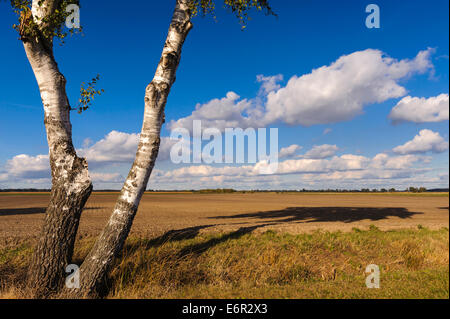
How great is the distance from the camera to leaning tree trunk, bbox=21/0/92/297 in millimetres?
7109

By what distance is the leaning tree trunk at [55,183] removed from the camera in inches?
280

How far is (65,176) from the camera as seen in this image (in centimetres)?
716

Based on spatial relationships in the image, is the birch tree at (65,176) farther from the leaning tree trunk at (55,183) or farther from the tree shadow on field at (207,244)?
the tree shadow on field at (207,244)

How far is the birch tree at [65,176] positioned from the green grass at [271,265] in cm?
94

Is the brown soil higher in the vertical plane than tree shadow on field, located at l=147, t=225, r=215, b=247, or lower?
lower

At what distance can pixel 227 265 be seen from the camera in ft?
35.0

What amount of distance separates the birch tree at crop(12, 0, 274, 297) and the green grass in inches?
37.0

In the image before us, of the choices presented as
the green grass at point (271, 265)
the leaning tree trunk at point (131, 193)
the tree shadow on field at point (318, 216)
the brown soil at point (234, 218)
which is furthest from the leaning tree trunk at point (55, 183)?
the tree shadow on field at point (318, 216)

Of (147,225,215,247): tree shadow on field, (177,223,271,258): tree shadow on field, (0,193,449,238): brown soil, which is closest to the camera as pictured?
(177,223,271,258): tree shadow on field

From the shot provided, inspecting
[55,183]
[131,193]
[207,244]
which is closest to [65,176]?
[55,183]

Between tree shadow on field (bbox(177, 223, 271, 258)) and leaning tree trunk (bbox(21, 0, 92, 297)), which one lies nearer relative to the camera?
leaning tree trunk (bbox(21, 0, 92, 297))

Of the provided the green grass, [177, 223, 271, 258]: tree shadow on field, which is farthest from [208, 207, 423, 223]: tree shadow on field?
[177, 223, 271, 258]: tree shadow on field

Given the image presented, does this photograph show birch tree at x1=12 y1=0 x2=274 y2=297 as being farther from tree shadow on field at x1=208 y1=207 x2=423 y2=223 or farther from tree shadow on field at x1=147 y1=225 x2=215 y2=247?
tree shadow on field at x1=208 y1=207 x2=423 y2=223
